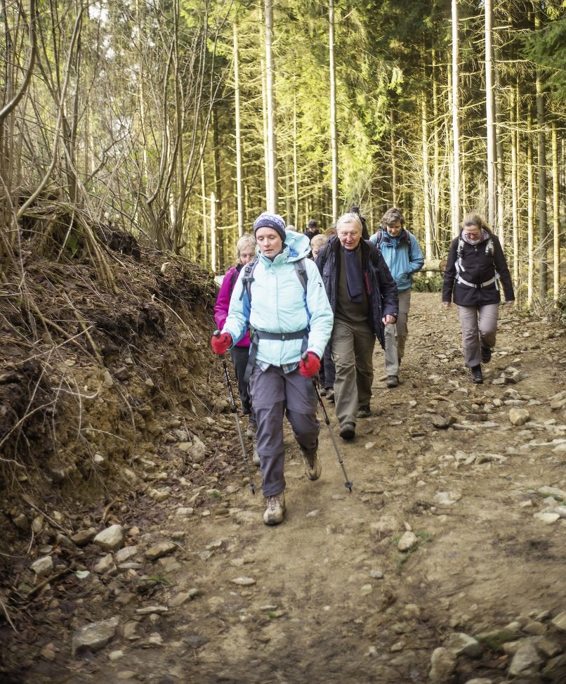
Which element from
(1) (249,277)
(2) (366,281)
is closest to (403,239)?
(2) (366,281)

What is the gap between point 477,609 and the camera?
3111 millimetres

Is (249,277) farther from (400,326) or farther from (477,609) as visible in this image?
(400,326)

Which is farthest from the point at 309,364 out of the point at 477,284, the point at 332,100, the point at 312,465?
the point at 332,100

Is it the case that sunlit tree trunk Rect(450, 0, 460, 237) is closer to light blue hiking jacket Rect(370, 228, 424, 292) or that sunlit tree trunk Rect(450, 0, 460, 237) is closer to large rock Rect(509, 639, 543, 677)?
light blue hiking jacket Rect(370, 228, 424, 292)

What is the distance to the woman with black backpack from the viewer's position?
25.2ft

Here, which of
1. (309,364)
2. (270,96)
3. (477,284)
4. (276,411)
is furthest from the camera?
(270,96)

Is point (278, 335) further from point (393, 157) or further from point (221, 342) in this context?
point (393, 157)

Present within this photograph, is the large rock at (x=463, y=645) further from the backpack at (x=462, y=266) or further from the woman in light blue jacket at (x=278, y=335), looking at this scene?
the backpack at (x=462, y=266)

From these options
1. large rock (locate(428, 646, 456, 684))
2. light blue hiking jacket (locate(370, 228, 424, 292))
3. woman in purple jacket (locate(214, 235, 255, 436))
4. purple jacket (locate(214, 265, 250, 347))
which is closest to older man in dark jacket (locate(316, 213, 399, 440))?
woman in purple jacket (locate(214, 235, 255, 436))

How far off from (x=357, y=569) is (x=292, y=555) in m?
0.48

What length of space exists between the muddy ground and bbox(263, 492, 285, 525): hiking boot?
0.07 meters

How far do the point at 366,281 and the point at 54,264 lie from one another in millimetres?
3225

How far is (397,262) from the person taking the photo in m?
8.15

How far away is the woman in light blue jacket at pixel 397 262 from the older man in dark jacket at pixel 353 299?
1560mm
